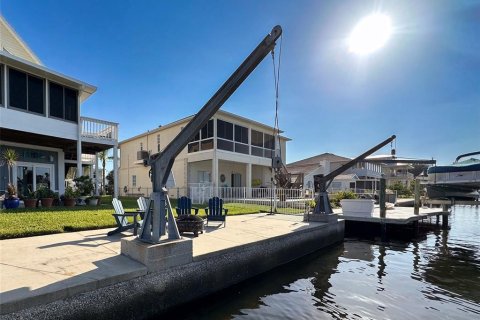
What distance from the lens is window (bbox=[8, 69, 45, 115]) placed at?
1262cm

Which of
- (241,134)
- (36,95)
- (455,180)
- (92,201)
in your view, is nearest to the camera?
(92,201)

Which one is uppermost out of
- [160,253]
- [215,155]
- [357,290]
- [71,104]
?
[71,104]

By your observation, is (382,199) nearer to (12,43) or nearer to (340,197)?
(340,197)

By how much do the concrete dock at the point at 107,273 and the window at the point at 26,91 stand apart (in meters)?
9.22

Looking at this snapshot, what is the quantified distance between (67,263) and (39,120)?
37.7 feet

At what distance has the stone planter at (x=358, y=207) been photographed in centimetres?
1255

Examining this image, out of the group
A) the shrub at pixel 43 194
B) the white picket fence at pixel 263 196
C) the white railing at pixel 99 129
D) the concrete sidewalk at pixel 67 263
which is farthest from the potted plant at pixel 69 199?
the white picket fence at pixel 263 196

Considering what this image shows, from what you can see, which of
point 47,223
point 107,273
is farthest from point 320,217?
point 47,223

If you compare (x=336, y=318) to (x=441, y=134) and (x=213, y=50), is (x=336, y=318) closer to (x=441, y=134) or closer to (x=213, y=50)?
(x=213, y=50)

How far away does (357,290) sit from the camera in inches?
238

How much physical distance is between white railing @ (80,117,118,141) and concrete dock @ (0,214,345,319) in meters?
9.79

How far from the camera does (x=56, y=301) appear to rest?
345cm

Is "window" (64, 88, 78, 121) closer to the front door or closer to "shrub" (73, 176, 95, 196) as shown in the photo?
"shrub" (73, 176, 95, 196)

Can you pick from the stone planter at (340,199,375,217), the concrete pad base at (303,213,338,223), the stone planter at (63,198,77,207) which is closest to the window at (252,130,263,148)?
the stone planter at (340,199,375,217)
